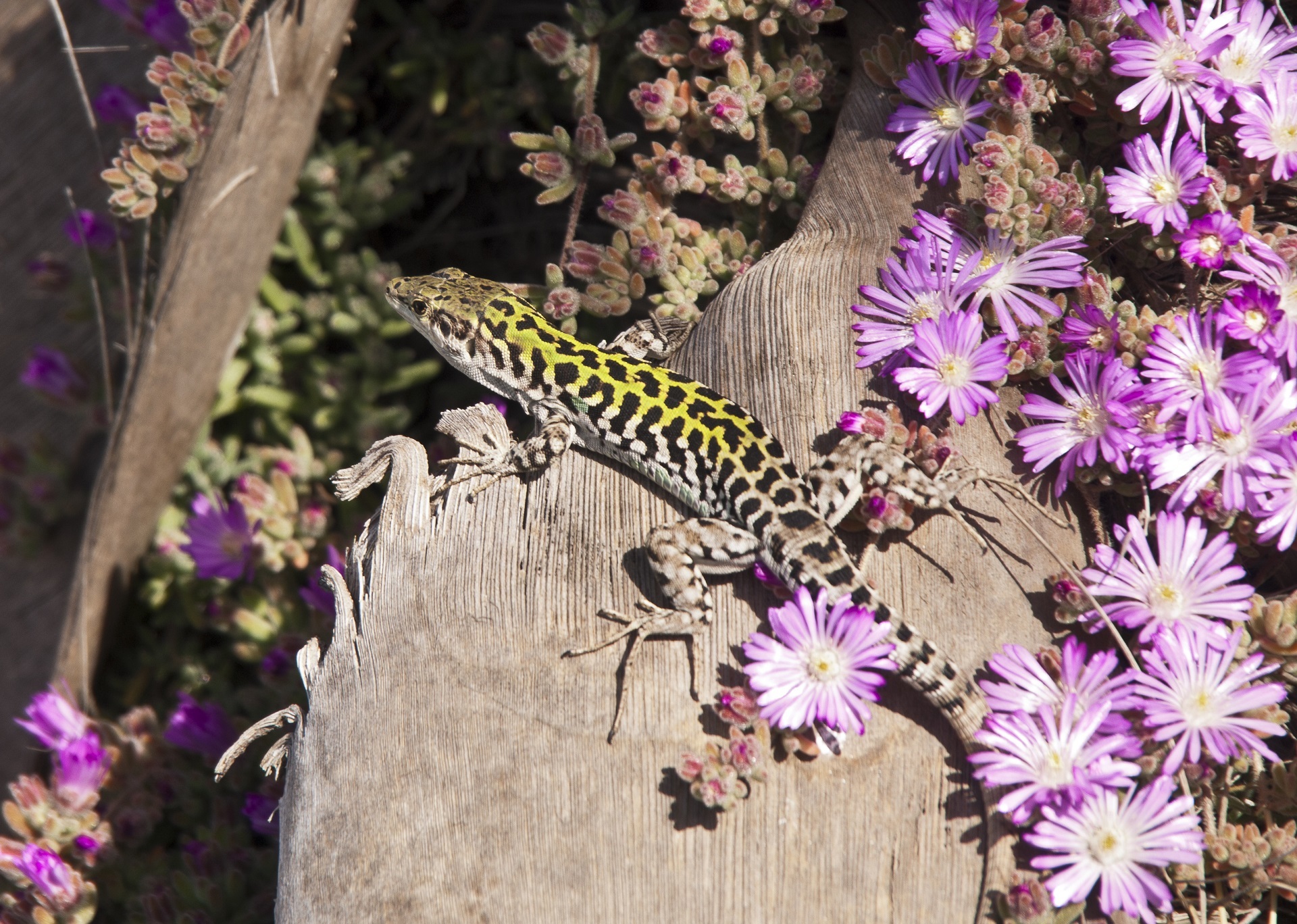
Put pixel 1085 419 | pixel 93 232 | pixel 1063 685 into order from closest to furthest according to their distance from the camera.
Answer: pixel 1063 685
pixel 1085 419
pixel 93 232

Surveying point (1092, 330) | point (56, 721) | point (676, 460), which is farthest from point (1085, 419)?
point (56, 721)

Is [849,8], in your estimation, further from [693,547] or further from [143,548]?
[143,548]

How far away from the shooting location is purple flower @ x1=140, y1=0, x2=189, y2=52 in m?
3.97

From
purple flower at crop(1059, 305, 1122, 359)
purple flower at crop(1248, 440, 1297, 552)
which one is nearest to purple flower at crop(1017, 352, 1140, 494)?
purple flower at crop(1059, 305, 1122, 359)

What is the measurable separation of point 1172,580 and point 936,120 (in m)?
1.46

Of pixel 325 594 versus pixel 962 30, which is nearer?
pixel 962 30

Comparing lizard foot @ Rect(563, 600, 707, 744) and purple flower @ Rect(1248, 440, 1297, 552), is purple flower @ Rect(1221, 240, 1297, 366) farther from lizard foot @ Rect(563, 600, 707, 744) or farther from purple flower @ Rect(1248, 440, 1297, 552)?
lizard foot @ Rect(563, 600, 707, 744)

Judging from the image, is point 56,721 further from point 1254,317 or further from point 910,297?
point 1254,317

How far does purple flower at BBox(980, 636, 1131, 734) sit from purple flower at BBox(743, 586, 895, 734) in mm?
262

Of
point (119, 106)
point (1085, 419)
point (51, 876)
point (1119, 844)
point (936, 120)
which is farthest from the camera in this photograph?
point (119, 106)

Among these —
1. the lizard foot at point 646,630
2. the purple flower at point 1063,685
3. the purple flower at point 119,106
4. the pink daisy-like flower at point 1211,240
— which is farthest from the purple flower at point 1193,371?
the purple flower at point 119,106

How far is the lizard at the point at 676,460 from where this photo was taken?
275 centimetres

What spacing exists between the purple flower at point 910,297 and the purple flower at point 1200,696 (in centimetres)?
101

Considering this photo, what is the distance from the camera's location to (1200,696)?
2391 mm
